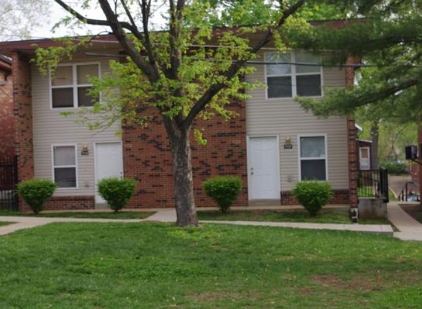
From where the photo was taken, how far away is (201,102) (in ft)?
39.4

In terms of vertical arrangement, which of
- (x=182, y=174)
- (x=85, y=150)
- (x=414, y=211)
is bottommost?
(x=414, y=211)

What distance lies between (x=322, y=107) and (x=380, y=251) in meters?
3.62

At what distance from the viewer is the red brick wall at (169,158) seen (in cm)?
1762

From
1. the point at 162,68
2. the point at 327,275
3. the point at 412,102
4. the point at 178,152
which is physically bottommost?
the point at 327,275

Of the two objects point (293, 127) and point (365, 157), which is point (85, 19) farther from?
point (365, 157)

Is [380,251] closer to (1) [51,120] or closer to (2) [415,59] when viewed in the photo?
(2) [415,59]

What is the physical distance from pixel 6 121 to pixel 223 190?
11.6 meters

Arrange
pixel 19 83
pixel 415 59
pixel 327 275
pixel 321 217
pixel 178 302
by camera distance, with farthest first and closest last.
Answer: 1. pixel 19 83
2. pixel 321 217
3. pixel 415 59
4. pixel 327 275
5. pixel 178 302

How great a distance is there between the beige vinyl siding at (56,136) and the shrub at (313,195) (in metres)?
6.46

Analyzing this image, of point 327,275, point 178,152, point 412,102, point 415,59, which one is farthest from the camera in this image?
point 178,152

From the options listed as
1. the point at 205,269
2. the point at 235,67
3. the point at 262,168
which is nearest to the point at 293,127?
the point at 262,168

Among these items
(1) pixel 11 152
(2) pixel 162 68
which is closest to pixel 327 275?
(2) pixel 162 68

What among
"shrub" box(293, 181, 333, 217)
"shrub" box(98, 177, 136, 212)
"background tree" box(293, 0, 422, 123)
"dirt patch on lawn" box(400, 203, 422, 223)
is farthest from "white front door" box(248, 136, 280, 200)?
"background tree" box(293, 0, 422, 123)

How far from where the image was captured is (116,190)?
16328 millimetres
